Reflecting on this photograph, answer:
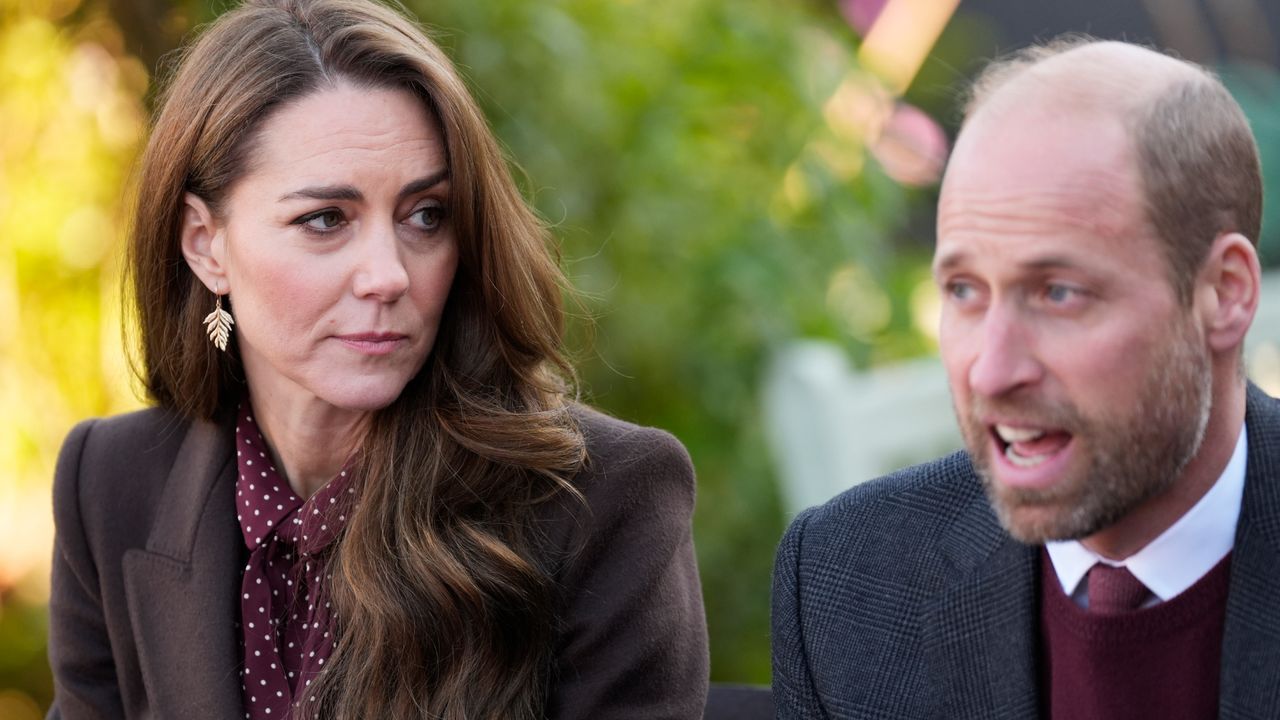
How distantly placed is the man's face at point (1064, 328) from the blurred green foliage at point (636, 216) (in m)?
1.85

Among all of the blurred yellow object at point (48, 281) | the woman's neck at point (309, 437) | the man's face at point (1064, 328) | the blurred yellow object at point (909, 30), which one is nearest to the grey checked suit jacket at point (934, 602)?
the man's face at point (1064, 328)

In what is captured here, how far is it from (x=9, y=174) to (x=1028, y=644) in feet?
9.42

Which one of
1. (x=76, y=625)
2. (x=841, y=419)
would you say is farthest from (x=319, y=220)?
(x=841, y=419)

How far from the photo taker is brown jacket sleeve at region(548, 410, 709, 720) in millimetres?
2354

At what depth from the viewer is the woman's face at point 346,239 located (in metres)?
2.33

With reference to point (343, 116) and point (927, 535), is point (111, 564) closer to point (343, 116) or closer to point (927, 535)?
point (343, 116)

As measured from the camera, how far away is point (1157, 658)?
1.84m

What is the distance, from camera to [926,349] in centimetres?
463

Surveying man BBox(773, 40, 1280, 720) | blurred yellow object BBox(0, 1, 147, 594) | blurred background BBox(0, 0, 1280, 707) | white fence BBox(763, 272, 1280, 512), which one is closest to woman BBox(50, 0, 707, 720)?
man BBox(773, 40, 1280, 720)

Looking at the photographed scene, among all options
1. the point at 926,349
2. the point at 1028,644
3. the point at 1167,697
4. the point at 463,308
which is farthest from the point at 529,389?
the point at 926,349

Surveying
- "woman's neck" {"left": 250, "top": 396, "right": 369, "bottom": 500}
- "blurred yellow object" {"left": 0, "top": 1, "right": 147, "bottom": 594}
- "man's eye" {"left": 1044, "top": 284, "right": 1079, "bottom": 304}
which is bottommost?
"blurred yellow object" {"left": 0, "top": 1, "right": 147, "bottom": 594}

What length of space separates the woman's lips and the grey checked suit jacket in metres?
0.64

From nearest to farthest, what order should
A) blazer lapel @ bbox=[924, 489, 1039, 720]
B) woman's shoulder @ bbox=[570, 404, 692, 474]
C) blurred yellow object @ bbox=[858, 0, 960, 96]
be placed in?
blazer lapel @ bbox=[924, 489, 1039, 720] → woman's shoulder @ bbox=[570, 404, 692, 474] → blurred yellow object @ bbox=[858, 0, 960, 96]

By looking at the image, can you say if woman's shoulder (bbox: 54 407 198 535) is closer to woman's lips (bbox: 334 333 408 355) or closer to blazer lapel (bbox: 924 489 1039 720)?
woman's lips (bbox: 334 333 408 355)
